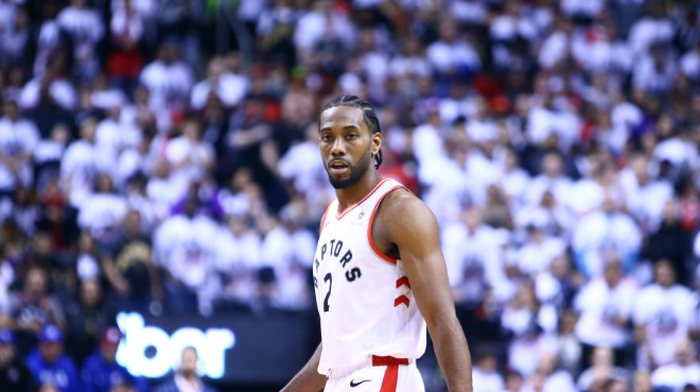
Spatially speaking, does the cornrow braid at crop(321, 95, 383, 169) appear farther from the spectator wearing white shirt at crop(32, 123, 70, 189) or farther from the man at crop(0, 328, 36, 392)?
the spectator wearing white shirt at crop(32, 123, 70, 189)

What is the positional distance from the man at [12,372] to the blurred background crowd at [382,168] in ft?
0.54

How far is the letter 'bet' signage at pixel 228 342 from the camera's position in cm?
1389

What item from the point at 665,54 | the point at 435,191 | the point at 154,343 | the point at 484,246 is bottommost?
the point at 154,343

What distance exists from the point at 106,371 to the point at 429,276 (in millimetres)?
8984

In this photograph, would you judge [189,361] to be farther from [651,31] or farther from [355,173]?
[651,31]

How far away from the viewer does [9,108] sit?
17.1 meters

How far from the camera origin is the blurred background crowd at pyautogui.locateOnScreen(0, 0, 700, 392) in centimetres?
1399

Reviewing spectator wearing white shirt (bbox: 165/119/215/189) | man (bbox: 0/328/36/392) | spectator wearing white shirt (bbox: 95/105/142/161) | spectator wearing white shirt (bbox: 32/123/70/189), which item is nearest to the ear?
man (bbox: 0/328/36/392)

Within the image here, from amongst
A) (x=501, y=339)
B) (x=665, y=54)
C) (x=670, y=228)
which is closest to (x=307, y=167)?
(x=501, y=339)

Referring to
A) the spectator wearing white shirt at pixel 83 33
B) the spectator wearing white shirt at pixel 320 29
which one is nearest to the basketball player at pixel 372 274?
the spectator wearing white shirt at pixel 320 29

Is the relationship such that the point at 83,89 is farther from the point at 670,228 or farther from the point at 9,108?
the point at 670,228

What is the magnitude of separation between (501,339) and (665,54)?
7.39 m

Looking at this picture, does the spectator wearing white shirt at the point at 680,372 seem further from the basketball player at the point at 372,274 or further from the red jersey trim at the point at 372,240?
the red jersey trim at the point at 372,240

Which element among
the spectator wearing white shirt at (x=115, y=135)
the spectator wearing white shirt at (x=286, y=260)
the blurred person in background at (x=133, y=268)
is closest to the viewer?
the blurred person in background at (x=133, y=268)
